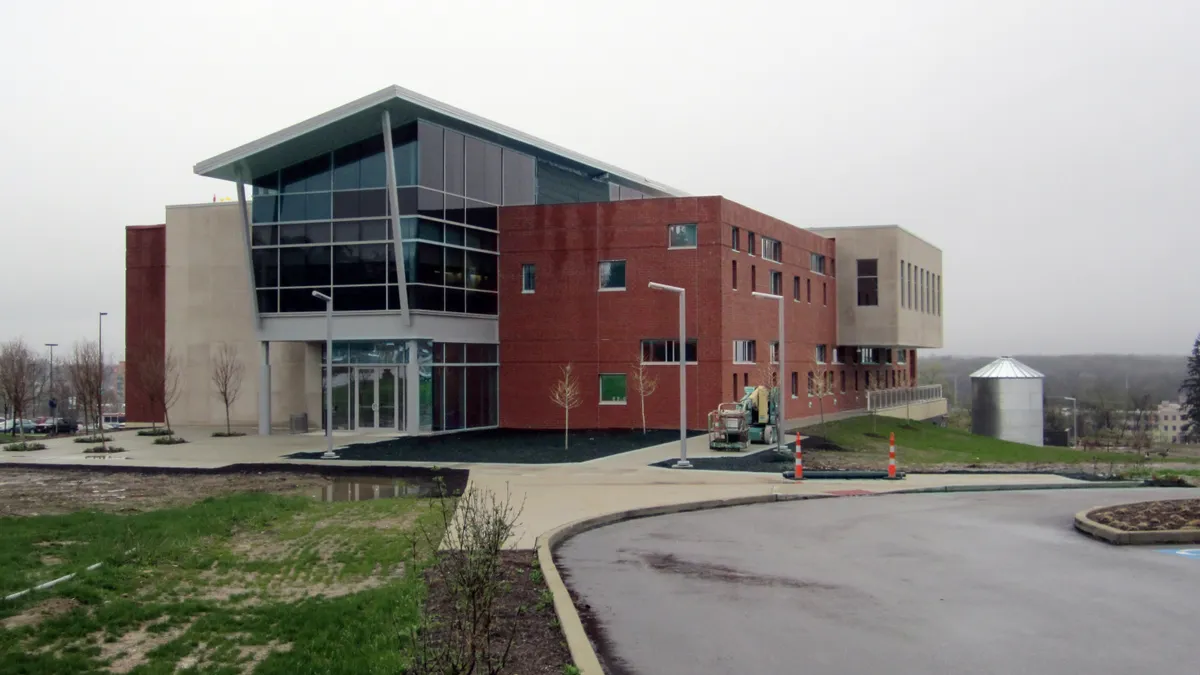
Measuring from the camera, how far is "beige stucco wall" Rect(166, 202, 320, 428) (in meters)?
45.7

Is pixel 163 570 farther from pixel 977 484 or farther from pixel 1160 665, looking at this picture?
pixel 977 484

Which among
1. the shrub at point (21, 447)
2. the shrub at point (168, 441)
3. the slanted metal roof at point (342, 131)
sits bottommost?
the shrub at point (21, 447)

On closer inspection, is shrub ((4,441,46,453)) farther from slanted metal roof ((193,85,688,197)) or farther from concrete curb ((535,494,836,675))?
concrete curb ((535,494,836,675))

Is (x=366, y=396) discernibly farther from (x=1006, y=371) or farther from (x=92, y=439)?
(x=1006, y=371)

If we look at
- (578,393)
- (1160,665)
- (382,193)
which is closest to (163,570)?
(1160,665)

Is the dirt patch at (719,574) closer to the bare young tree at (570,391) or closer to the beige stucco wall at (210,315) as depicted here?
the bare young tree at (570,391)

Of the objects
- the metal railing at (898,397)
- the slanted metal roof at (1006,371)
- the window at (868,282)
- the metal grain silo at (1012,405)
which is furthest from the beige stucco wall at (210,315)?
the slanted metal roof at (1006,371)

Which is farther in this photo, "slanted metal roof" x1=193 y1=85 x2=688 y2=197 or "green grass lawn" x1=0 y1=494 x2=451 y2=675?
"slanted metal roof" x1=193 y1=85 x2=688 y2=197

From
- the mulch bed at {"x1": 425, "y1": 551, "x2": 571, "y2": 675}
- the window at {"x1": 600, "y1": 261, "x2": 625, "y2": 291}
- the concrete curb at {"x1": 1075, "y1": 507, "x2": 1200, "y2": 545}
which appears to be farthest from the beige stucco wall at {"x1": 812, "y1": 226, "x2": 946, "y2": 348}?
the mulch bed at {"x1": 425, "y1": 551, "x2": 571, "y2": 675}

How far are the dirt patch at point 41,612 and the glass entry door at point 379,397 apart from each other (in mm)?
28386

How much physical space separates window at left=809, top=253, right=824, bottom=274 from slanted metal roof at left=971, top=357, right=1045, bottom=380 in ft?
63.4

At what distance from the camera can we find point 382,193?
3684 cm

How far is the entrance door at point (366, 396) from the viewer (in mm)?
38406

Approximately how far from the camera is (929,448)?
135 feet
